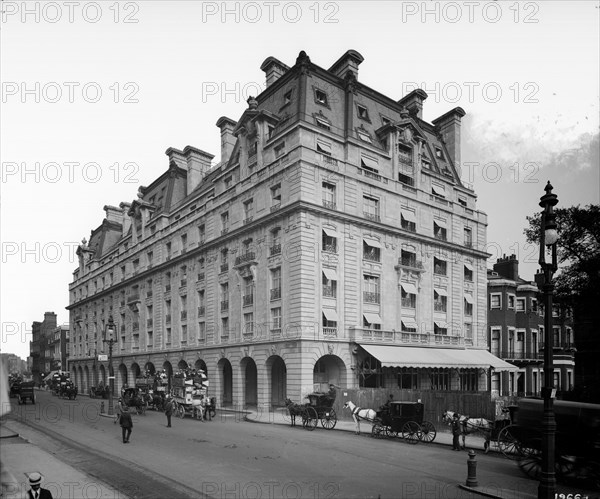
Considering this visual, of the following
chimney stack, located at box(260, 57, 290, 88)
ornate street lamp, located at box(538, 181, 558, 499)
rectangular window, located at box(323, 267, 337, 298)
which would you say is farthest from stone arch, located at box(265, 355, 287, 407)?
ornate street lamp, located at box(538, 181, 558, 499)

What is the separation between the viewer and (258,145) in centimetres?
3741

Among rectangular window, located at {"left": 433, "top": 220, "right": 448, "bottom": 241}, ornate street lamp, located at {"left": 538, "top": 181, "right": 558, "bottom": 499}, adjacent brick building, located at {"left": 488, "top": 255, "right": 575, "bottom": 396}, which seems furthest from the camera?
adjacent brick building, located at {"left": 488, "top": 255, "right": 575, "bottom": 396}

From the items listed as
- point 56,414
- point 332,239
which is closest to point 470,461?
point 332,239

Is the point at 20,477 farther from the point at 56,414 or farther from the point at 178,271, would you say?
the point at 178,271

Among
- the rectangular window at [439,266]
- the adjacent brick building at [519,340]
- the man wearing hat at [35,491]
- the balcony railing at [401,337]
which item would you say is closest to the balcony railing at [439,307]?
the balcony railing at [401,337]

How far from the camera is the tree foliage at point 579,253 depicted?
30422 millimetres

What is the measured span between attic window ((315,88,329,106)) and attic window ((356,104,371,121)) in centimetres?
323

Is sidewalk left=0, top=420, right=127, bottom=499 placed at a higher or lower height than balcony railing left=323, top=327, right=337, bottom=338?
lower

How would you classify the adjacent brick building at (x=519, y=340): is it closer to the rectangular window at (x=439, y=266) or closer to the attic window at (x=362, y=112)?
the rectangular window at (x=439, y=266)

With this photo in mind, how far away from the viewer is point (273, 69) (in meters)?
42.1

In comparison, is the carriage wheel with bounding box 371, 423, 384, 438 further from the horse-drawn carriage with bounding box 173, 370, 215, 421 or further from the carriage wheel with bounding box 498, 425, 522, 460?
the horse-drawn carriage with bounding box 173, 370, 215, 421

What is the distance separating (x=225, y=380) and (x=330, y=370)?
1355 cm

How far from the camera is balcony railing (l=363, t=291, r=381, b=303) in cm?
3572

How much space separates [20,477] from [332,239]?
2447cm
